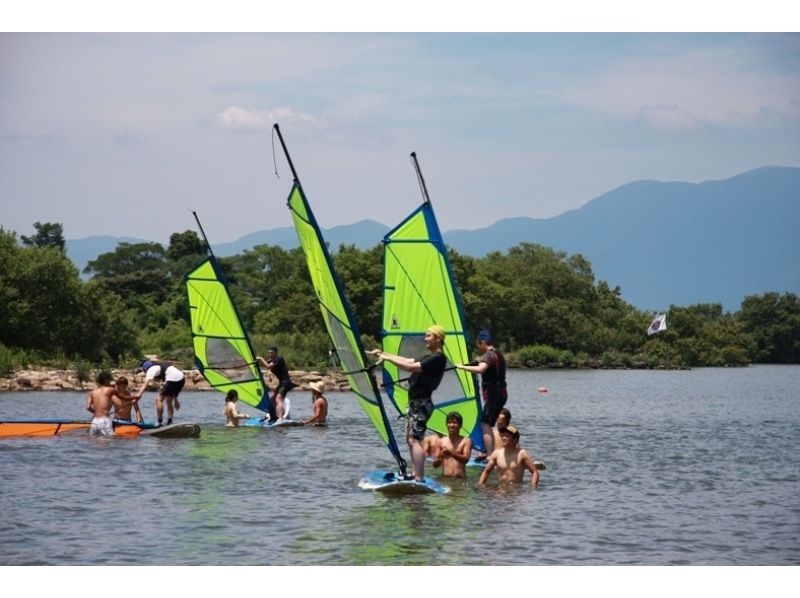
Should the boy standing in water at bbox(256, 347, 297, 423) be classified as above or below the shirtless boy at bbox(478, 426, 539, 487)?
above

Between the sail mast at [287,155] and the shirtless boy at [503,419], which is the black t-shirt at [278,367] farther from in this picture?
the sail mast at [287,155]

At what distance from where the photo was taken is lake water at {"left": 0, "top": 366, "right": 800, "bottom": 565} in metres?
10.2

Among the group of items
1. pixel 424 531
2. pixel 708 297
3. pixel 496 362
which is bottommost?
pixel 424 531

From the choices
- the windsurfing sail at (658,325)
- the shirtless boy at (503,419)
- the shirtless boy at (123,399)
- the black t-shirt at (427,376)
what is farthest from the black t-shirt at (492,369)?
the windsurfing sail at (658,325)

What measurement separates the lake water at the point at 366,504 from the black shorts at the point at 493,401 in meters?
0.73

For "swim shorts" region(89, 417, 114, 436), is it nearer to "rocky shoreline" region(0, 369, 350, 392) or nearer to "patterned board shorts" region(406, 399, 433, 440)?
"patterned board shorts" region(406, 399, 433, 440)

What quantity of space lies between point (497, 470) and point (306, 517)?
2.94 metres

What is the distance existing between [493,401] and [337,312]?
2.88 metres

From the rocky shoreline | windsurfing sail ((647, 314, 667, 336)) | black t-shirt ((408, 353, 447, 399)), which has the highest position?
windsurfing sail ((647, 314, 667, 336))

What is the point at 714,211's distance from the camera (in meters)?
141

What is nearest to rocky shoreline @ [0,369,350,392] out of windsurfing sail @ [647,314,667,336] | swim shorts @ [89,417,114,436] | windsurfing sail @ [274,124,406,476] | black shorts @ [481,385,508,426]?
swim shorts @ [89,417,114,436]

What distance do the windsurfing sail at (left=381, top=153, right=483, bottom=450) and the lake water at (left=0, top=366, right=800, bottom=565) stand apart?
95 cm

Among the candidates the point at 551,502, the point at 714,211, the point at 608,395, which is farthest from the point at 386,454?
the point at 714,211

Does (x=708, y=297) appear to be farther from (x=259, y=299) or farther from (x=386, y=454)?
(x=386, y=454)
